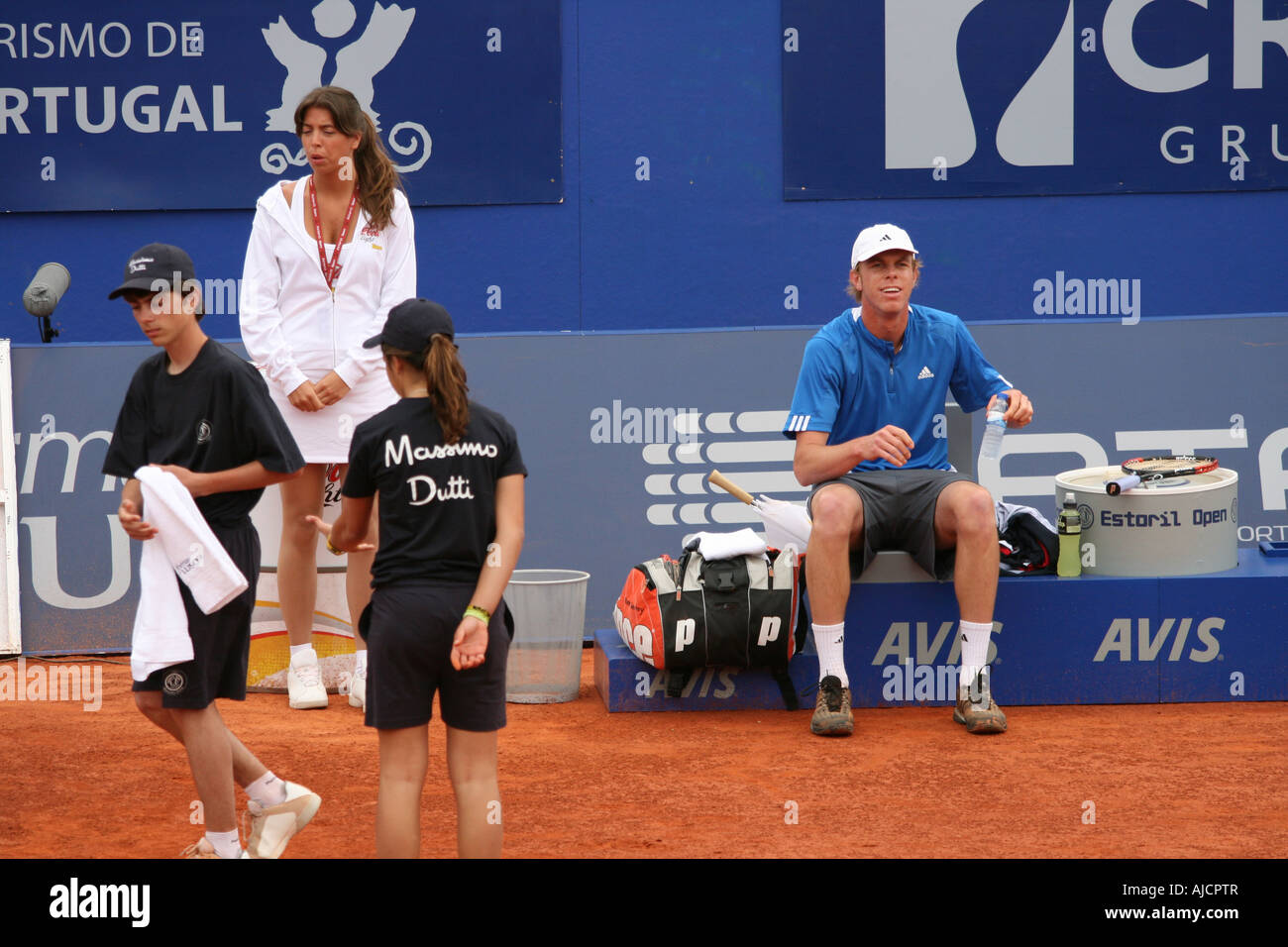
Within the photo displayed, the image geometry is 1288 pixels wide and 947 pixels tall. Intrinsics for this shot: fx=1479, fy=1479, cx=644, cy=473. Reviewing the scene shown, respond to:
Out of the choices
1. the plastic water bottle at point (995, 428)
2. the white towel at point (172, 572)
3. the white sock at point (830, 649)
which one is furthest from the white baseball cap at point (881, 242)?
the white towel at point (172, 572)

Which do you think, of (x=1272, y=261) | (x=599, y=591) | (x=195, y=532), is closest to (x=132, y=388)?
(x=195, y=532)

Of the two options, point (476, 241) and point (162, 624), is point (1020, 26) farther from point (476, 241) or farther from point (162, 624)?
point (162, 624)

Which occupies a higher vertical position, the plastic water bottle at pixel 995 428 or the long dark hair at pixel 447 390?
the long dark hair at pixel 447 390

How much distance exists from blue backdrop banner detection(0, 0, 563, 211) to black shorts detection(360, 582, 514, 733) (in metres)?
4.32

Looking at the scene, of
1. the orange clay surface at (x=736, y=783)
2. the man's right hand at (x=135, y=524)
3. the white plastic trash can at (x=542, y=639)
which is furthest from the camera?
the white plastic trash can at (x=542, y=639)

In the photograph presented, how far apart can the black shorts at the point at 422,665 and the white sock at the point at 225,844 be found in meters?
0.62

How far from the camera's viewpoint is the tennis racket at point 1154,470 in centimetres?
538

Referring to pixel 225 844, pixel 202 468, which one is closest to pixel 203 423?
pixel 202 468

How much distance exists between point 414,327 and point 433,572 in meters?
0.53

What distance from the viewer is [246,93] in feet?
22.8

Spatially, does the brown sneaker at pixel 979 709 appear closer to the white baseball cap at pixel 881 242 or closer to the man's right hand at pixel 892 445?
the man's right hand at pixel 892 445

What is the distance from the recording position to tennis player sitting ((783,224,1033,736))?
16.5 ft

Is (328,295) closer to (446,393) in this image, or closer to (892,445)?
(892,445)

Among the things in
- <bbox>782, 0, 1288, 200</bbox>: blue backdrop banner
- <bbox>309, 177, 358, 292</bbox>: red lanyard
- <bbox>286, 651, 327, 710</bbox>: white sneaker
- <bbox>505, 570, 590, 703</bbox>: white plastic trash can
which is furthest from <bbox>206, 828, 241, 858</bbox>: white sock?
<bbox>782, 0, 1288, 200</bbox>: blue backdrop banner
